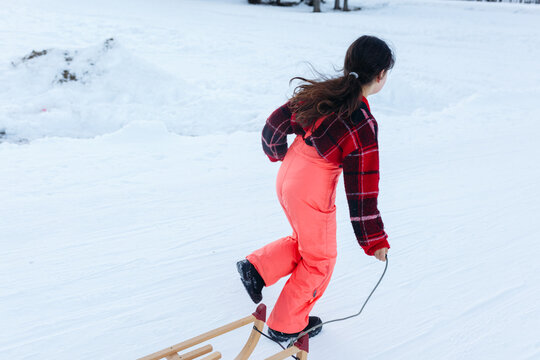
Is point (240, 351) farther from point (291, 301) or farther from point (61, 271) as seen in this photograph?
point (61, 271)

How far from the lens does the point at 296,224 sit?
1836mm

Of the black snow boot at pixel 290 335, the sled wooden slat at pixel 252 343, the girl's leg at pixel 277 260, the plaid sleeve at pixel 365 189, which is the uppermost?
the plaid sleeve at pixel 365 189

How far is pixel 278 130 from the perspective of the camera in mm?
1868

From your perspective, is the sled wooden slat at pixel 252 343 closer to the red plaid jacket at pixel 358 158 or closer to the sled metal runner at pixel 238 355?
the sled metal runner at pixel 238 355

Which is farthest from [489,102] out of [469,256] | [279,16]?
[279,16]

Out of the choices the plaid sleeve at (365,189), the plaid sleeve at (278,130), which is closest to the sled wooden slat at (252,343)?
the plaid sleeve at (365,189)

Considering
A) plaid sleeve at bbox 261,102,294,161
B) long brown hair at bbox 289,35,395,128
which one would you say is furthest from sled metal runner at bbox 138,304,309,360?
long brown hair at bbox 289,35,395,128

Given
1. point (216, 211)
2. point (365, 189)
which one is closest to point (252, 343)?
point (365, 189)

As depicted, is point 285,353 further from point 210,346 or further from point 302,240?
point 302,240

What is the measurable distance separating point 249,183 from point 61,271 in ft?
5.11

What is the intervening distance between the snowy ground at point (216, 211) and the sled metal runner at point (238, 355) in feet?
0.53

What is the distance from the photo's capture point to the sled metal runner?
1627mm

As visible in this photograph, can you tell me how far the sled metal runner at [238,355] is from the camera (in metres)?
1.63

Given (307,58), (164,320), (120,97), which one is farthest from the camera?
(307,58)
